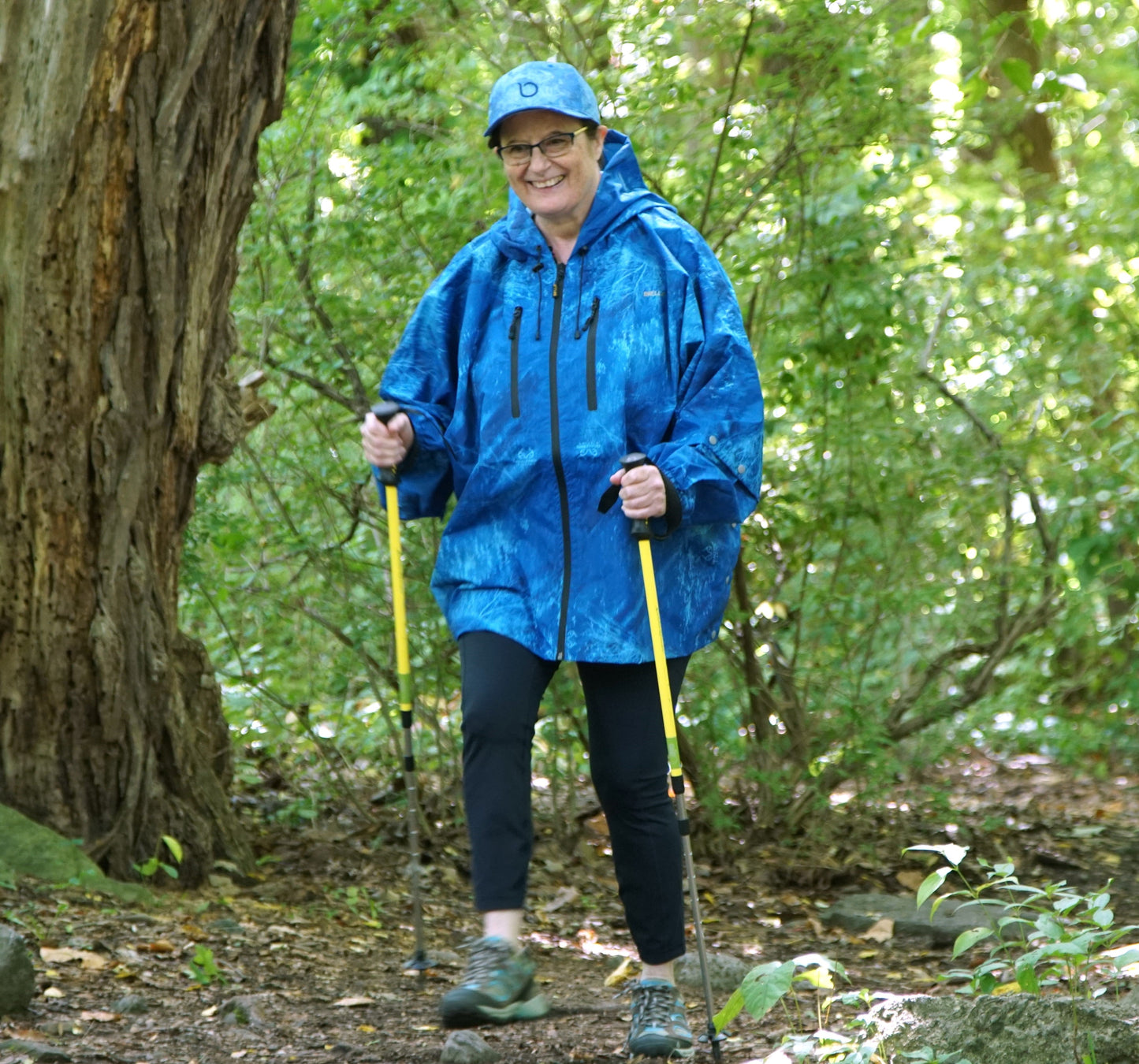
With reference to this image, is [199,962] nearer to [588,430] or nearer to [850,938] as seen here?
[588,430]

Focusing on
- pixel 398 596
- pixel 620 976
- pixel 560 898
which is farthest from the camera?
pixel 560 898

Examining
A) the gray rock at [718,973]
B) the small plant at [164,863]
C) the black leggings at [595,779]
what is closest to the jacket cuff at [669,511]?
the black leggings at [595,779]

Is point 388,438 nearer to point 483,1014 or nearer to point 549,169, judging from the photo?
point 549,169

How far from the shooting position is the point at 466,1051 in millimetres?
2953

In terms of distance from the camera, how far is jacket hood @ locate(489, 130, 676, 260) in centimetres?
331

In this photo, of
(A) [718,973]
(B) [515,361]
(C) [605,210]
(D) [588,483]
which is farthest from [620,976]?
(C) [605,210]

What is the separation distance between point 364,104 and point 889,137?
6.80ft

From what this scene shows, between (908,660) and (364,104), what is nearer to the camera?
(364,104)

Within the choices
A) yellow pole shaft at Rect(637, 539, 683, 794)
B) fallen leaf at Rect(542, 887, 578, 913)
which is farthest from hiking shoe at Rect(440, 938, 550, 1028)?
fallen leaf at Rect(542, 887, 578, 913)

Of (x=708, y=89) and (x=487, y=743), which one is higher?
(x=708, y=89)

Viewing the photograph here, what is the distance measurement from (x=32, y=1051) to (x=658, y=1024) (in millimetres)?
1289

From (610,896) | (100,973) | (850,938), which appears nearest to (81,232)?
(100,973)

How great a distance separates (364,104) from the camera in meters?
Result: 5.46

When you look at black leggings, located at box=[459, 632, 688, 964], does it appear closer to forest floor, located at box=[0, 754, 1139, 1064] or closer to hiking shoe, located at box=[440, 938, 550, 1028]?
hiking shoe, located at box=[440, 938, 550, 1028]
